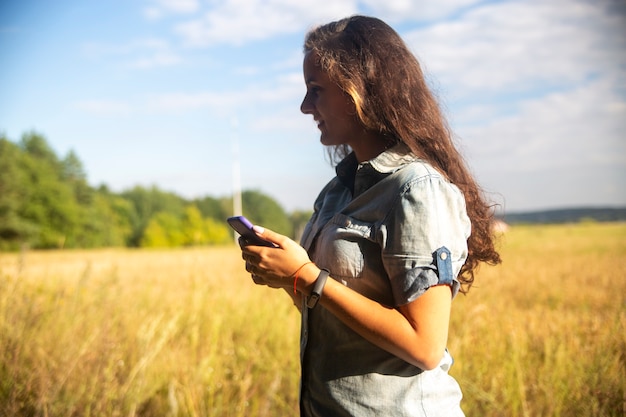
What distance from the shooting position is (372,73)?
1.38 meters

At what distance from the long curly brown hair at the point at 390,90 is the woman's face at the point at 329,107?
0.08 feet

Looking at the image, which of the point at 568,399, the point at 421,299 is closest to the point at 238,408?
the point at 568,399

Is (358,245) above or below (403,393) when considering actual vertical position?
above

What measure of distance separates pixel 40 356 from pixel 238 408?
122cm

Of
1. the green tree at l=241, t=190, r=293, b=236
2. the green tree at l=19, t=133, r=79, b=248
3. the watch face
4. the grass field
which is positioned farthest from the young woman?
the green tree at l=241, t=190, r=293, b=236

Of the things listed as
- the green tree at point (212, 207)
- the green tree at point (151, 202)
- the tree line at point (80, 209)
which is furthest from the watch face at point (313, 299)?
the green tree at point (151, 202)

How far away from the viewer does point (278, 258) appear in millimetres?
1230

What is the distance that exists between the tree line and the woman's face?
2465 centimetres

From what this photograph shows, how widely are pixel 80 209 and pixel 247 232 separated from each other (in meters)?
53.2

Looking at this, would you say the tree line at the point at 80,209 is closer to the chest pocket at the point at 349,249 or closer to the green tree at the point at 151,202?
the green tree at the point at 151,202

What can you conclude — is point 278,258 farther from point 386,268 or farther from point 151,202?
point 151,202

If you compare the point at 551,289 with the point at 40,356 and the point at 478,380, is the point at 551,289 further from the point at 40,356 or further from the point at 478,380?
the point at 40,356

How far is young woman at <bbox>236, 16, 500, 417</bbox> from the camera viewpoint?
119 cm

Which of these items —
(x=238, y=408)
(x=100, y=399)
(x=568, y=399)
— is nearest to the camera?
(x=568, y=399)
